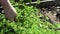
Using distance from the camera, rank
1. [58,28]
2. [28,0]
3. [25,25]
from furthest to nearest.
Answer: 1. [28,0]
2. [58,28]
3. [25,25]

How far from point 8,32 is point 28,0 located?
359 centimetres

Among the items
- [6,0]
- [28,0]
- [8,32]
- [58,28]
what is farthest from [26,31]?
[28,0]

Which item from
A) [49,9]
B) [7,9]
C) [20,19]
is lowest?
[49,9]

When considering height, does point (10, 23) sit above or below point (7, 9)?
below

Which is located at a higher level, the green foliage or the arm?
the arm

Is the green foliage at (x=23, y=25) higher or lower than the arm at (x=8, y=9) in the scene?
lower

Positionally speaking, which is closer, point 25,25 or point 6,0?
point 6,0

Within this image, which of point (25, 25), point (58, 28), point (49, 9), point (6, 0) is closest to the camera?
point (6, 0)

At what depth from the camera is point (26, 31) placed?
4898mm

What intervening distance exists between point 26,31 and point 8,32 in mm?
386

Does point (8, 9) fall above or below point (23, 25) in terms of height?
above

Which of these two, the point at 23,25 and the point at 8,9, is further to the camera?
the point at 23,25

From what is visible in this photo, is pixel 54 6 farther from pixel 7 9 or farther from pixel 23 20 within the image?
pixel 7 9

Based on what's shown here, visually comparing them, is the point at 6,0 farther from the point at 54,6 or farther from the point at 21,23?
the point at 54,6
